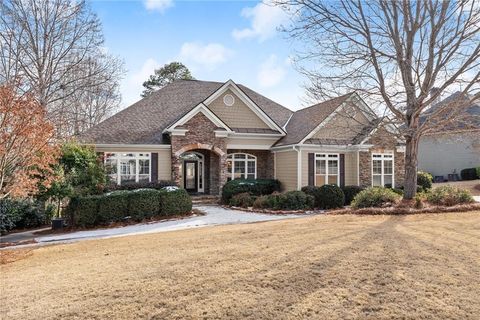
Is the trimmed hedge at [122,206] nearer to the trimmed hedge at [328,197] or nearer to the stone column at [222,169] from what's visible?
the stone column at [222,169]

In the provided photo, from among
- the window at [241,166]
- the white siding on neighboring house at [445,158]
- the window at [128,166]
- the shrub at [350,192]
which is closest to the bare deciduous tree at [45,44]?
the window at [128,166]

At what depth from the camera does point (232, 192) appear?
59.9 feet

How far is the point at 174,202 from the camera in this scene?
580 inches

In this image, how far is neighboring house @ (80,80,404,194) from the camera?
61.5 feet

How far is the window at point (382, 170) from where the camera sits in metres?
→ 20.6

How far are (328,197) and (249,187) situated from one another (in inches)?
175

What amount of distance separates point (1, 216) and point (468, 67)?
58.2 feet

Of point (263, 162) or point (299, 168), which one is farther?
point (263, 162)

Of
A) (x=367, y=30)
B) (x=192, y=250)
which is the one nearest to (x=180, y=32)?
(x=367, y=30)

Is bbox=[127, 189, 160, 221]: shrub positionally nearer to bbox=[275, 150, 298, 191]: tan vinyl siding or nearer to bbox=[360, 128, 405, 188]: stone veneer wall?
bbox=[275, 150, 298, 191]: tan vinyl siding

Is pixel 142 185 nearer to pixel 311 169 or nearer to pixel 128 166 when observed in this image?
pixel 128 166

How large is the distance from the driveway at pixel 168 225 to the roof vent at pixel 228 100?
26.7ft

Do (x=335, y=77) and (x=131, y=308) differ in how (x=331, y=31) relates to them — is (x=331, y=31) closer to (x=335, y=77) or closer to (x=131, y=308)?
(x=335, y=77)

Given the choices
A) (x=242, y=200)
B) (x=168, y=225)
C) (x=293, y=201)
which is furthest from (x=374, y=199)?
(x=168, y=225)
